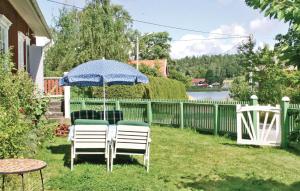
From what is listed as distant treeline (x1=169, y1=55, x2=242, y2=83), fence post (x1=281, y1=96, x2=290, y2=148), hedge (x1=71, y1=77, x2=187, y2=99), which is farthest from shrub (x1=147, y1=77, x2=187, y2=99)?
distant treeline (x1=169, y1=55, x2=242, y2=83)

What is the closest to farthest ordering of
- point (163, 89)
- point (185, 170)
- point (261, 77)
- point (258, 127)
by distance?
1. point (185, 170)
2. point (258, 127)
3. point (261, 77)
4. point (163, 89)

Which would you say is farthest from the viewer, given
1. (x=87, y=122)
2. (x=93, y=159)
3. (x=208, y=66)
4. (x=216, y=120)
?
(x=208, y=66)

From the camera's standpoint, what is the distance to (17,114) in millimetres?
8078

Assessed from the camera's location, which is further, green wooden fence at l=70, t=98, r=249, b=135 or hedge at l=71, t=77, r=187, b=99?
hedge at l=71, t=77, r=187, b=99

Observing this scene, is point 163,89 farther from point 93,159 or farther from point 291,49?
point 291,49

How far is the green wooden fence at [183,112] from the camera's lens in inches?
598

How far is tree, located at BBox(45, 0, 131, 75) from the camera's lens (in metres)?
38.8

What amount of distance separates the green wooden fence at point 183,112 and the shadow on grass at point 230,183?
6400 mm

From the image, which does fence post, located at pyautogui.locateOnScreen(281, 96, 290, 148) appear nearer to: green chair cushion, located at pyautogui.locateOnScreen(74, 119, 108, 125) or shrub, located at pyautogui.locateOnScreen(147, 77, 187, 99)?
green chair cushion, located at pyautogui.locateOnScreen(74, 119, 108, 125)

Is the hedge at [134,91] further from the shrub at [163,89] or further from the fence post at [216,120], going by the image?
the fence post at [216,120]

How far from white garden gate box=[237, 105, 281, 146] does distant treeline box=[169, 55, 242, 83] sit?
73.9m

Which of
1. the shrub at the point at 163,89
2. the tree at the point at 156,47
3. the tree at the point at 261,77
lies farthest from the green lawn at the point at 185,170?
the tree at the point at 156,47

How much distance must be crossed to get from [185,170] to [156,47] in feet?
221

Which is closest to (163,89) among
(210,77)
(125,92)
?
(125,92)
